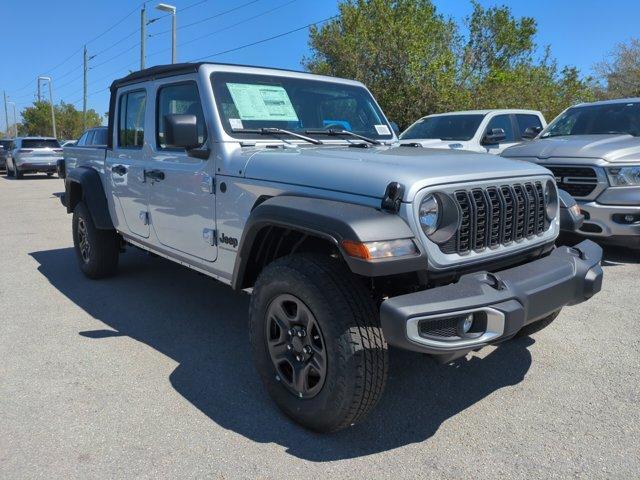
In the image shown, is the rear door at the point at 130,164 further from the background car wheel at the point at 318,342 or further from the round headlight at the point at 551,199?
the round headlight at the point at 551,199

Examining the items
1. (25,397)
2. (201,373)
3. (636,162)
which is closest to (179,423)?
(201,373)

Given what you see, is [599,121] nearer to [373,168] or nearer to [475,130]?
[475,130]

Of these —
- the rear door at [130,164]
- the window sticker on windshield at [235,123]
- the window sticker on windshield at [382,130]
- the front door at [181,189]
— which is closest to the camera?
the window sticker on windshield at [235,123]

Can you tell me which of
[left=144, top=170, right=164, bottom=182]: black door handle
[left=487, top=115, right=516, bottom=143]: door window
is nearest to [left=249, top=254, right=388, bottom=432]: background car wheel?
[left=144, top=170, right=164, bottom=182]: black door handle

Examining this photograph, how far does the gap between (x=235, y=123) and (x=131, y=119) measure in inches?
66.9

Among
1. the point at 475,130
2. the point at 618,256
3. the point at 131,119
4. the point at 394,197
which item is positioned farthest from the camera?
the point at 475,130

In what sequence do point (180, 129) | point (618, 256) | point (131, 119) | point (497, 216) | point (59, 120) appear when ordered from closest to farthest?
point (497, 216) < point (180, 129) < point (131, 119) < point (618, 256) < point (59, 120)

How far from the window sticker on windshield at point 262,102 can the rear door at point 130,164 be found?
1.15m

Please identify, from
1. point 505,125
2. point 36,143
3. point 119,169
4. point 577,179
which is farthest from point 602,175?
point 36,143

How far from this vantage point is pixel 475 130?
8.99 metres

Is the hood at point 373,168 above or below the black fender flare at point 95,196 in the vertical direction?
above

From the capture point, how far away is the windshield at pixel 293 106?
3.59 meters

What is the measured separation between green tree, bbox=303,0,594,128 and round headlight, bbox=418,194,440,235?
52.0ft

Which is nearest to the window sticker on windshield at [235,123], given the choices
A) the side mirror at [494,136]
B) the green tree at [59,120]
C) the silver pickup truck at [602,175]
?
the silver pickup truck at [602,175]
